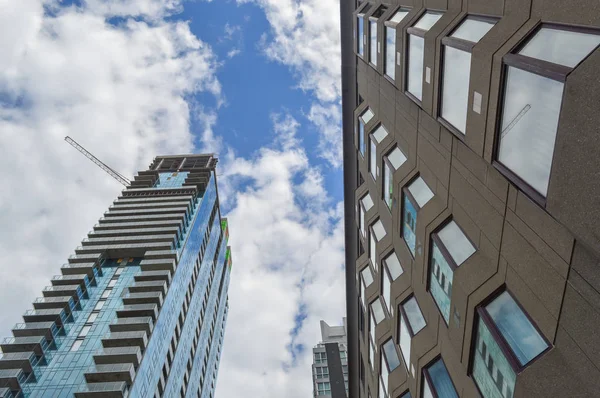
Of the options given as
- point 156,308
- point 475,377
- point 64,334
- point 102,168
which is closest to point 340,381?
point 156,308

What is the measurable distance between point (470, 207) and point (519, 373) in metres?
4.19

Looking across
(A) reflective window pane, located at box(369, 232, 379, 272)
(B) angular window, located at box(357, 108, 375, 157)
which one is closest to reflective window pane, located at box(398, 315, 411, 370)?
(A) reflective window pane, located at box(369, 232, 379, 272)

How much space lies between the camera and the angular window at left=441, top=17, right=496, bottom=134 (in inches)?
420

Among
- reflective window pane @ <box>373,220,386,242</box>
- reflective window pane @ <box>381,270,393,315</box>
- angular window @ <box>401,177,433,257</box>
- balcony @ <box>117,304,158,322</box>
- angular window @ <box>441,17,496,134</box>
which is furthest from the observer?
balcony @ <box>117,304,158,322</box>

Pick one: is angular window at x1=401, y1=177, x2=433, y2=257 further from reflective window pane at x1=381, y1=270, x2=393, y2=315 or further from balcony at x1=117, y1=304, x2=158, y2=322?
balcony at x1=117, y1=304, x2=158, y2=322

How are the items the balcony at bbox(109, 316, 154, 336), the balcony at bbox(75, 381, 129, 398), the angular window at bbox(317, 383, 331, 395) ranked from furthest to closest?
the angular window at bbox(317, 383, 331, 395)
the balcony at bbox(109, 316, 154, 336)
the balcony at bbox(75, 381, 129, 398)

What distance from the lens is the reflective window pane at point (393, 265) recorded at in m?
18.9

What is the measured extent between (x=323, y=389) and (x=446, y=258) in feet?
346

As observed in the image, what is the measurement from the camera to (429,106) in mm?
13930

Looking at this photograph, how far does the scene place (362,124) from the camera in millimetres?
25281

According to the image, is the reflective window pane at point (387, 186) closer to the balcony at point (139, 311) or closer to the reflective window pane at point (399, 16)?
the reflective window pane at point (399, 16)

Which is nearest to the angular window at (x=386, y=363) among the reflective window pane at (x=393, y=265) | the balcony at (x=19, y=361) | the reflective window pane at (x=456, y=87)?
the reflective window pane at (x=393, y=265)

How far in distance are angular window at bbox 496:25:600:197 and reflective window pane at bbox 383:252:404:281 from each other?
33.7 feet

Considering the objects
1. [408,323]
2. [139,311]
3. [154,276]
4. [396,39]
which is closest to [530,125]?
[396,39]
